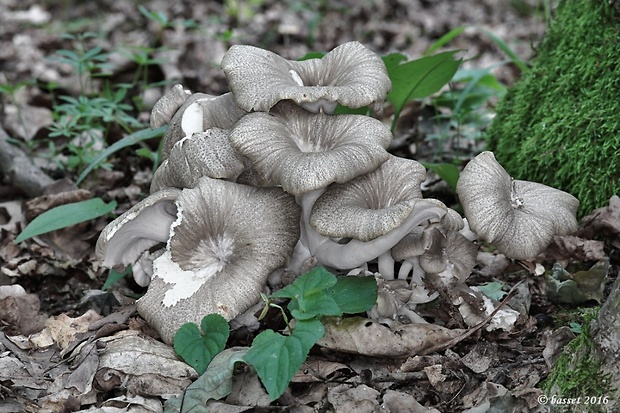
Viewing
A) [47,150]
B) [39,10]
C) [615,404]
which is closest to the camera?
[615,404]

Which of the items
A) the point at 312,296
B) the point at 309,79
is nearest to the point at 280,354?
the point at 312,296

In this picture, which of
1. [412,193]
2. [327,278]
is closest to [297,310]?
[327,278]

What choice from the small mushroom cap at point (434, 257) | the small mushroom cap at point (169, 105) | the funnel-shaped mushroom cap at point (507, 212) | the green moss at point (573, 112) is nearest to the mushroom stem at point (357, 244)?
the small mushroom cap at point (434, 257)

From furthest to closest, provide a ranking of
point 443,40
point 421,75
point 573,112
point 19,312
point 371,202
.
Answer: point 443,40 → point 421,75 → point 573,112 → point 19,312 → point 371,202

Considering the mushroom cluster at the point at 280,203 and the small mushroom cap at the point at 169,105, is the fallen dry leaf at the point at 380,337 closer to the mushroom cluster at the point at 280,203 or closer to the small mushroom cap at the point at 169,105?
the mushroom cluster at the point at 280,203

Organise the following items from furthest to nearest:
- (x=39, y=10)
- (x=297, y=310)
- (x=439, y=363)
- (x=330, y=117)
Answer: (x=39, y=10)
(x=330, y=117)
(x=439, y=363)
(x=297, y=310)

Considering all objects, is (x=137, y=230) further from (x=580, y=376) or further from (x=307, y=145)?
(x=580, y=376)

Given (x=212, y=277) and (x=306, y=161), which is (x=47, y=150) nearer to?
(x=212, y=277)
